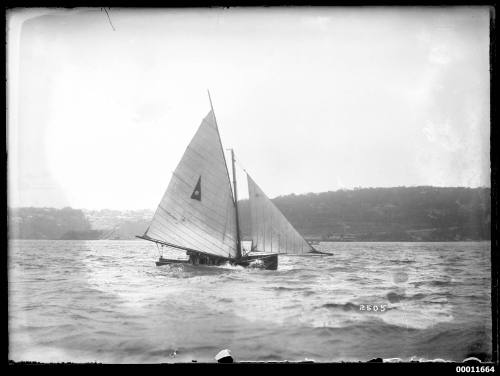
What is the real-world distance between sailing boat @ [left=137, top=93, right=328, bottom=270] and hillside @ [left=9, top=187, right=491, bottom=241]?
22 cm

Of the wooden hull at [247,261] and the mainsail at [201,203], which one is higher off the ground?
the mainsail at [201,203]

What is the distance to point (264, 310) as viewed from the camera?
12.1ft

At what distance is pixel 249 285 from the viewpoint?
3863mm

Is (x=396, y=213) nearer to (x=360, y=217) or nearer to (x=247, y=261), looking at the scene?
(x=360, y=217)

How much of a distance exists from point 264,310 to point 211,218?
148 cm

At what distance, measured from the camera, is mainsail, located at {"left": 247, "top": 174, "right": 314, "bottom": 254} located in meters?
3.94

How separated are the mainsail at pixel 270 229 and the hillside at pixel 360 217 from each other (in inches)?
4.1

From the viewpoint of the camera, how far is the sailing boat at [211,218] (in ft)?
13.1

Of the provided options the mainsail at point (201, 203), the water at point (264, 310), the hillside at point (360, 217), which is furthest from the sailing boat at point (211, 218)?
the water at point (264, 310)

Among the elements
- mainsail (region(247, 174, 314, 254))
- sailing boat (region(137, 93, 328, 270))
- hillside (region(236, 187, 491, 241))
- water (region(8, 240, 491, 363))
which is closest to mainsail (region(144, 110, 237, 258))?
sailing boat (region(137, 93, 328, 270))

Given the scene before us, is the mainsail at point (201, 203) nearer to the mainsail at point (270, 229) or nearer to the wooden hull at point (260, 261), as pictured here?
the wooden hull at point (260, 261)

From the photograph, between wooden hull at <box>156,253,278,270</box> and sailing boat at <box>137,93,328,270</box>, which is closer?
sailing boat at <box>137,93,328,270</box>

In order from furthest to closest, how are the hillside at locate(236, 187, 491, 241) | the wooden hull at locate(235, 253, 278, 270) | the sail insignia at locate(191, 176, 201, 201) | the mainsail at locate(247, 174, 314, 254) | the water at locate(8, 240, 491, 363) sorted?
the sail insignia at locate(191, 176, 201, 201)
the wooden hull at locate(235, 253, 278, 270)
the mainsail at locate(247, 174, 314, 254)
the hillside at locate(236, 187, 491, 241)
the water at locate(8, 240, 491, 363)

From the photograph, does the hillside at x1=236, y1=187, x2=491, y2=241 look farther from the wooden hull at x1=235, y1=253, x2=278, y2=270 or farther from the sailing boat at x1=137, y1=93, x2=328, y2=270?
the wooden hull at x1=235, y1=253, x2=278, y2=270
